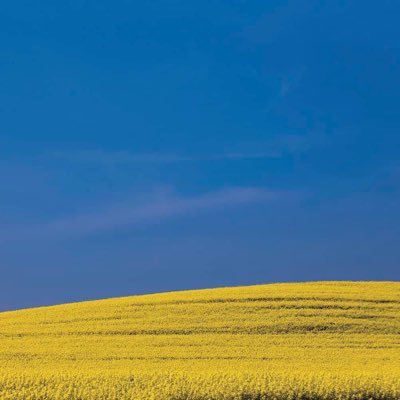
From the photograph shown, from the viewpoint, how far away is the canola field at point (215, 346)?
19.6m

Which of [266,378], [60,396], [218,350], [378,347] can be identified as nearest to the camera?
[60,396]

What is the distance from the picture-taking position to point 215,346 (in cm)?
2738

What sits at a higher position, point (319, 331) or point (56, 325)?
point (56, 325)

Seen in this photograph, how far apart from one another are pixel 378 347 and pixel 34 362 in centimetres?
1348

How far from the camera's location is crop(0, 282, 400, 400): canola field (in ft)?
64.2

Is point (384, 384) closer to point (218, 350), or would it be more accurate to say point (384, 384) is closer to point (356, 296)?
point (218, 350)

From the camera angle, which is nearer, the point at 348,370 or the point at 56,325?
the point at 348,370

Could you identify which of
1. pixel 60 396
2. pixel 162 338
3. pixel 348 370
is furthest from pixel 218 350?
pixel 60 396

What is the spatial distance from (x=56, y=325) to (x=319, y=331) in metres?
11.9

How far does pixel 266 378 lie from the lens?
20188 millimetres

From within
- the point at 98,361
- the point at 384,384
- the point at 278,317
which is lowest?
the point at 384,384

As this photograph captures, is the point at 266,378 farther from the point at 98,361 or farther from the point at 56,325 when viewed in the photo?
the point at 56,325

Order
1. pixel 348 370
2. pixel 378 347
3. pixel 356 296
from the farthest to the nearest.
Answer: pixel 356 296 < pixel 378 347 < pixel 348 370

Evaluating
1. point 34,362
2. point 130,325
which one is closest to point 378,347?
point 130,325
